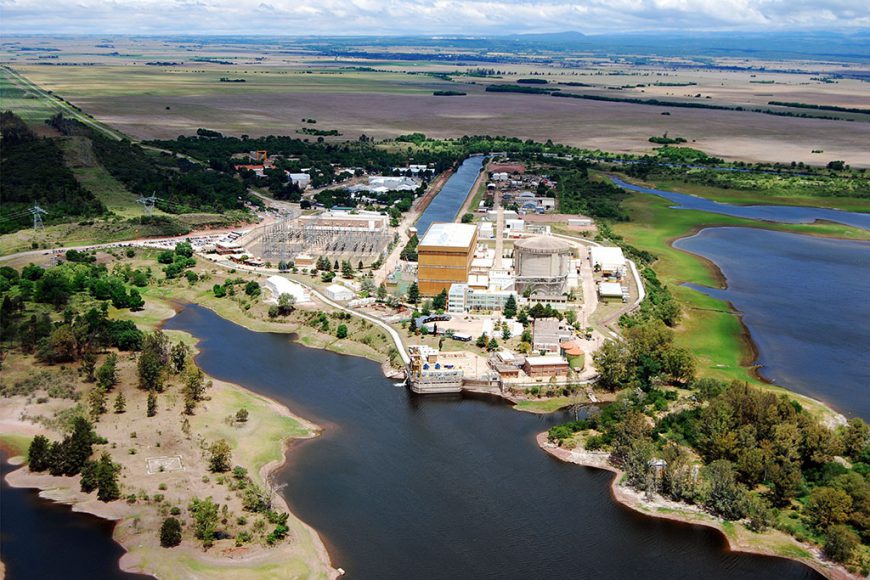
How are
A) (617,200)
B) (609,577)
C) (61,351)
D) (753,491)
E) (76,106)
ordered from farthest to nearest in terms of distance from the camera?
(76,106), (617,200), (61,351), (753,491), (609,577)

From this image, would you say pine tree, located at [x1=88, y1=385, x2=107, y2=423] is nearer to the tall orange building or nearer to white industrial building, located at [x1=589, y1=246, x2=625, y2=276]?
the tall orange building

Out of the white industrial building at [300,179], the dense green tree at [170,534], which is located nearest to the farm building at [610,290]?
the dense green tree at [170,534]

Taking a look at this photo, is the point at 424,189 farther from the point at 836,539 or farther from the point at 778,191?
the point at 836,539

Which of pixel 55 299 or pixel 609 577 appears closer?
pixel 609 577

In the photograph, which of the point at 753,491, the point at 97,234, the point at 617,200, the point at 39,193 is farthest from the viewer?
the point at 617,200

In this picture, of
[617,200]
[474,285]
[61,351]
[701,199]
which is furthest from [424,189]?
[61,351]

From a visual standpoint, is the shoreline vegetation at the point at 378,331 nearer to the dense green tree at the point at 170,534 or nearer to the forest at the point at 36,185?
the dense green tree at the point at 170,534
